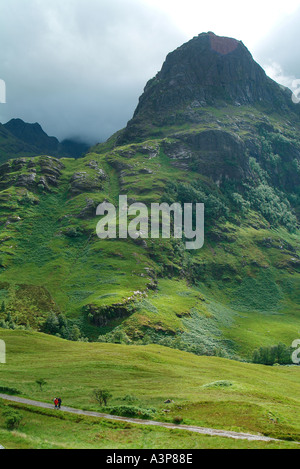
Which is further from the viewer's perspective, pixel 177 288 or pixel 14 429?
pixel 177 288

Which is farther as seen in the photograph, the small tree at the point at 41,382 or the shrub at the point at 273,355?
the shrub at the point at 273,355

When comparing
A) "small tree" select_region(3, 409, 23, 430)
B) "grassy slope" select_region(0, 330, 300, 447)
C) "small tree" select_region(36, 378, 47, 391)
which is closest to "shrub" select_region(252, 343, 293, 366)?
"grassy slope" select_region(0, 330, 300, 447)

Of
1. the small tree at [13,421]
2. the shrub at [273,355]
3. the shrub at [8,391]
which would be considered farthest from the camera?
the shrub at [273,355]

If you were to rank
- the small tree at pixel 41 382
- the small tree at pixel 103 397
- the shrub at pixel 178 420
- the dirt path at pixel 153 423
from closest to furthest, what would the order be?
the dirt path at pixel 153 423
the shrub at pixel 178 420
the small tree at pixel 103 397
the small tree at pixel 41 382

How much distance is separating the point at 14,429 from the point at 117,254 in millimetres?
158649

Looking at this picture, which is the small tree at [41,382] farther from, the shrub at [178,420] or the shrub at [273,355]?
the shrub at [273,355]

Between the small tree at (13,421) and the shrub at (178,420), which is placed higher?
the small tree at (13,421)

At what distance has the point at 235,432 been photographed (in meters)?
41.9

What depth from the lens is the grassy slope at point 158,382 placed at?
1890 inches

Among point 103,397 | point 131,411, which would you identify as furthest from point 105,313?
point 131,411

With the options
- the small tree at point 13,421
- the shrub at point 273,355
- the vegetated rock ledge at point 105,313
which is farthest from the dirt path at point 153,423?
the shrub at point 273,355

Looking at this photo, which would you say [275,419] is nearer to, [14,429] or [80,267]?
[14,429]
